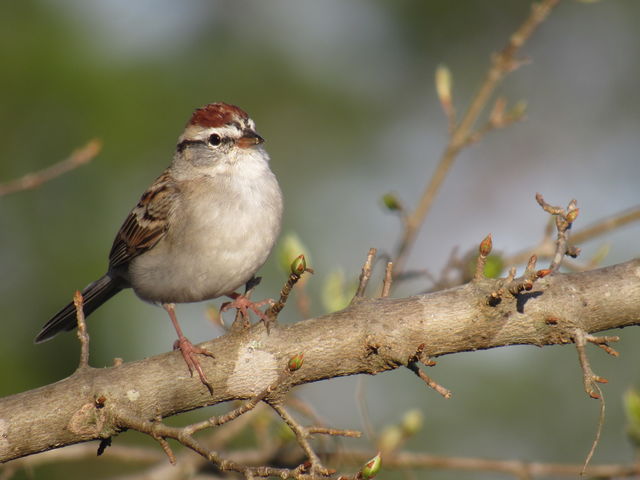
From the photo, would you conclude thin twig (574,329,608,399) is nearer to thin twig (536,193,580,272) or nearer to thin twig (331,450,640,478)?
thin twig (536,193,580,272)

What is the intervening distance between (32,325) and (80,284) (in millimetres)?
456

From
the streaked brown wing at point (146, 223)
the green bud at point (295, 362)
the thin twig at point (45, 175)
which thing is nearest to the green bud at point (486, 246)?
the green bud at point (295, 362)

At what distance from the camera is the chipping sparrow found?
4758 mm

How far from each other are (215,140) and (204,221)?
65cm

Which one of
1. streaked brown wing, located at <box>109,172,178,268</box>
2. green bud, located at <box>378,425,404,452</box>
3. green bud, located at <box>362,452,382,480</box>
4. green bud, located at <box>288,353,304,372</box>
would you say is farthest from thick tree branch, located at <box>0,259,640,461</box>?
streaked brown wing, located at <box>109,172,178,268</box>

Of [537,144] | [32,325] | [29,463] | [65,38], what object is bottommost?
[29,463]

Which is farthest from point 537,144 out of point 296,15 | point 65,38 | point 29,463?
point 29,463

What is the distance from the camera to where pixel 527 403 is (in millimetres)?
7562

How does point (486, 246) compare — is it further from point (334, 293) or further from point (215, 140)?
point (215, 140)

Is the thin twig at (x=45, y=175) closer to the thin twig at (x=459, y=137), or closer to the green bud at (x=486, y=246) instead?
the thin twig at (x=459, y=137)

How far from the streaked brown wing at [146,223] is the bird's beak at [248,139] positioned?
49 cm

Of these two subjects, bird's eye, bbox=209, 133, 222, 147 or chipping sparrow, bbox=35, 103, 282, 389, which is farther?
bird's eye, bbox=209, 133, 222, 147

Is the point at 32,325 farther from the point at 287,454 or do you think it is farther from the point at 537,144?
the point at 537,144

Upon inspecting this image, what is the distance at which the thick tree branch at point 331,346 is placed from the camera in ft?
10.2
